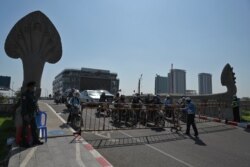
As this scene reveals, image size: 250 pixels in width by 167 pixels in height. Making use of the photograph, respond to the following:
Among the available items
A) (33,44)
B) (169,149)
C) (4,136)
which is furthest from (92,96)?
(169,149)

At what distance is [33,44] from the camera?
11.5 metres

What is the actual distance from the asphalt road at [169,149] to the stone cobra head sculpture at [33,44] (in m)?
4.19

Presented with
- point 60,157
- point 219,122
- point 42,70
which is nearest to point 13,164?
point 60,157

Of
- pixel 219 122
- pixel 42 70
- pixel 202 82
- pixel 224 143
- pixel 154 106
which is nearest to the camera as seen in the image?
pixel 224 143

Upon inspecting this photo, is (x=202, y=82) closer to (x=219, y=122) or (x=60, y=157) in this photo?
(x=219, y=122)

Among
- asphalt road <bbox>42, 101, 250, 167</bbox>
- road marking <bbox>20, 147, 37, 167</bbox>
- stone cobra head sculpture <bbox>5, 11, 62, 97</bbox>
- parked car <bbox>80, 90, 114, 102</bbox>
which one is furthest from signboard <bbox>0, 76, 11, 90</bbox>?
road marking <bbox>20, 147, 37, 167</bbox>

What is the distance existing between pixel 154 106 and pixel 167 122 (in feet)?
5.68

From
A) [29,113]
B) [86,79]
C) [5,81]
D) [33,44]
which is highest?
[86,79]

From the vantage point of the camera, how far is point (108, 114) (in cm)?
1650

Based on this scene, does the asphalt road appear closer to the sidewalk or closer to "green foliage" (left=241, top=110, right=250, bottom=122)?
the sidewalk

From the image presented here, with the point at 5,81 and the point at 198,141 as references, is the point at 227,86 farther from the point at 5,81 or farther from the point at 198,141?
the point at 5,81

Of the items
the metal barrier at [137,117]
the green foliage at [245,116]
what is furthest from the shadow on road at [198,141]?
the green foliage at [245,116]

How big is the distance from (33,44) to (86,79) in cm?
10273

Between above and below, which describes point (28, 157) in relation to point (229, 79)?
below
